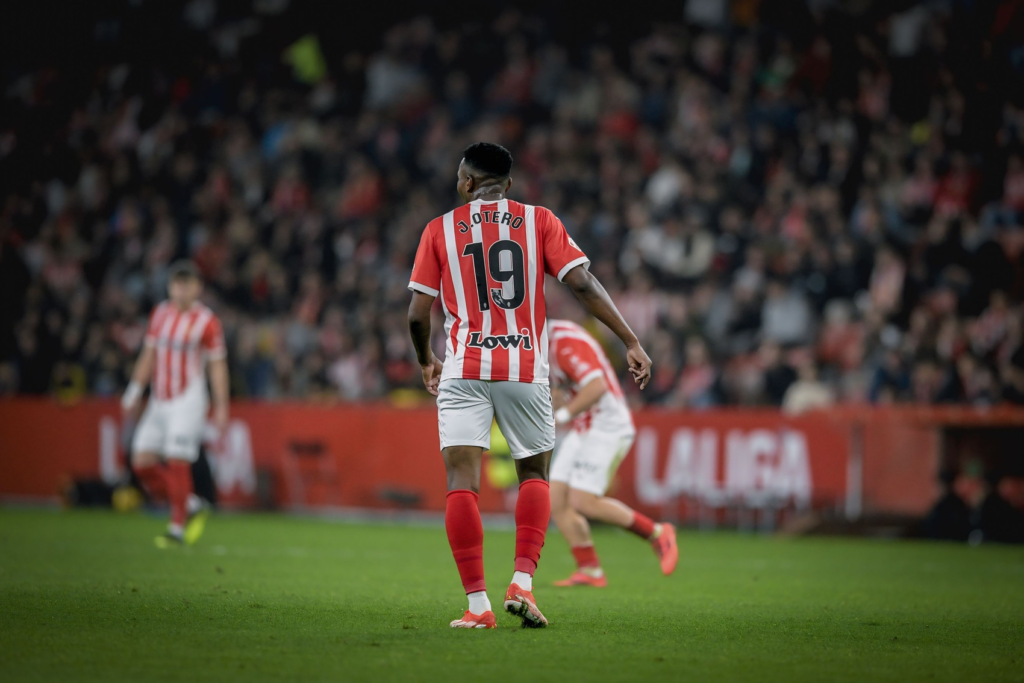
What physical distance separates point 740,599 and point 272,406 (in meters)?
10.9

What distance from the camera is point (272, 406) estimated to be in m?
18.2

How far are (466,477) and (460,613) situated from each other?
3.58ft

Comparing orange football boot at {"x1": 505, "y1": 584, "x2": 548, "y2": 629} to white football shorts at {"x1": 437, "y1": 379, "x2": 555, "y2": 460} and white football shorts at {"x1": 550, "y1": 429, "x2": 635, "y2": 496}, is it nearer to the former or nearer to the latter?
white football shorts at {"x1": 437, "y1": 379, "x2": 555, "y2": 460}

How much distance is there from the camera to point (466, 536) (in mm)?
6355

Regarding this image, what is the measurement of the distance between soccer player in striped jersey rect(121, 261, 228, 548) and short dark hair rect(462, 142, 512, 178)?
6.44 metres

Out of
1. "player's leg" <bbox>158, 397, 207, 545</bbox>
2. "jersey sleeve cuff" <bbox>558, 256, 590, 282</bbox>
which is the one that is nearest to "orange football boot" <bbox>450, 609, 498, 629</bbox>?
"jersey sleeve cuff" <bbox>558, 256, 590, 282</bbox>

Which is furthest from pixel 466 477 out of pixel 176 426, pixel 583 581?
pixel 176 426

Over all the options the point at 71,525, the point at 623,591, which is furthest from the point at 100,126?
the point at 623,591

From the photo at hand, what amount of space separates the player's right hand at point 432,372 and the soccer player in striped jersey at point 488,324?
13 centimetres

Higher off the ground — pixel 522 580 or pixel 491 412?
pixel 491 412

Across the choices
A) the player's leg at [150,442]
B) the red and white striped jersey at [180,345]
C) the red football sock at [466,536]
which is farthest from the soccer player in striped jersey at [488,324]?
the player's leg at [150,442]

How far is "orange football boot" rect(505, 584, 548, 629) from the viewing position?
633cm

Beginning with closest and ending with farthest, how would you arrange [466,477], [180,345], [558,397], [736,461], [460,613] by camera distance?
[466,477]
[460,613]
[558,397]
[180,345]
[736,461]

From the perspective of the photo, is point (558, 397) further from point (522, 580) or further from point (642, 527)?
point (522, 580)
